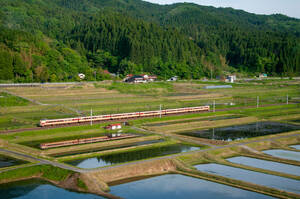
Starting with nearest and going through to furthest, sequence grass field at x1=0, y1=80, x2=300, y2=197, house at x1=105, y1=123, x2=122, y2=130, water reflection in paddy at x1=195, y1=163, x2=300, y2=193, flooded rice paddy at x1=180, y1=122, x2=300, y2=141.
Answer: water reflection in paddy at x1=195, y1=163, x2=300, y2=193
grass field at x1=0, y1=80, x2=300, y2=197
flooded rice paddy at x1=180, y1=122, x2=300, y2=141
house at x1=105, y1=123, x2=122, y2=130

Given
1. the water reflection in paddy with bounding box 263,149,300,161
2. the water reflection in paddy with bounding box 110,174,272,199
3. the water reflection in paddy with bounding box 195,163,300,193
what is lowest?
the water reflection in paddy with bounding box 110,174,272,199

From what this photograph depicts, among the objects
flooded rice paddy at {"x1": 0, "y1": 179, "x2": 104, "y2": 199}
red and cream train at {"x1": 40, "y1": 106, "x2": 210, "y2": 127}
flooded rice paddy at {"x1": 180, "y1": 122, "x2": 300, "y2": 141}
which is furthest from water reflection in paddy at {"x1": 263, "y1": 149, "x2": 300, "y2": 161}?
red and cream train at {"x1": 40, "y1": 106, "x2": 210, "y2": 127}

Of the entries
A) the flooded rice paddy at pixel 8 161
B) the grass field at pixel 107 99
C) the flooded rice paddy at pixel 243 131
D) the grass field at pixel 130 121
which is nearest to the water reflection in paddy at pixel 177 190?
the grass field at pixel 130 121

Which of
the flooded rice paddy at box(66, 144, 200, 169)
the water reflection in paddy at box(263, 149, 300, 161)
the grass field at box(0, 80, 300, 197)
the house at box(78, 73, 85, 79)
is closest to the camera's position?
the flooded rice paddy at box(66, 144, 200, 169)

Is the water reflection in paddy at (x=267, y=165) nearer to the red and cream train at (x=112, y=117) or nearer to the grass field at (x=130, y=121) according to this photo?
the grass field at (x=130, y=121)

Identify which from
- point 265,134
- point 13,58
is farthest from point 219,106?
point 13,58

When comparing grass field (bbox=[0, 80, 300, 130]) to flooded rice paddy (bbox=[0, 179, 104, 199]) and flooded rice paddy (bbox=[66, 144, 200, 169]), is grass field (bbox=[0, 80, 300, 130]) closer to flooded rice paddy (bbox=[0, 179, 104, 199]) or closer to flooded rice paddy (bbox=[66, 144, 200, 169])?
flooded rice paddy (bbox=[66, 144, 200, 169])
